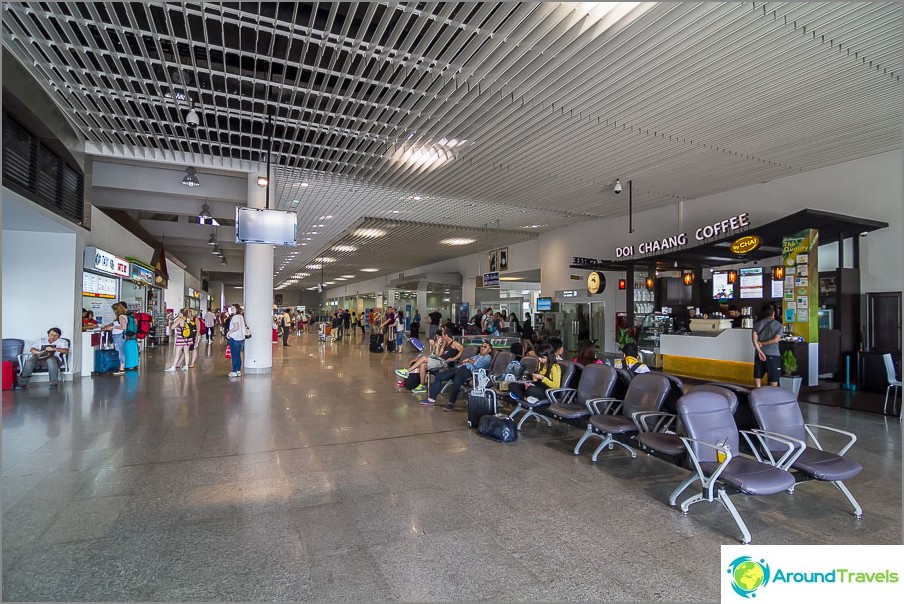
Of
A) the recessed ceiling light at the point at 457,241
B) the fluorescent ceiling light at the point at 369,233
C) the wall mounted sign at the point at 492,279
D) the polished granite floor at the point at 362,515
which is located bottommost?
the polished granite floor at the point at 362,515

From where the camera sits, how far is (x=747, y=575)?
2.30 meters

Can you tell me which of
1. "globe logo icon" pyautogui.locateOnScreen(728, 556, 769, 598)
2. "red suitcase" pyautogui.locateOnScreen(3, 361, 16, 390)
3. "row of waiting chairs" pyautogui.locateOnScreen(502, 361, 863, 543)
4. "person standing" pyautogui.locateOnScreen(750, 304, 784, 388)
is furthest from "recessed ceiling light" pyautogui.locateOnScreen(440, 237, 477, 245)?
"globe logo icon" pyautogui.locateOnScreen(728, 556, 769, 598)

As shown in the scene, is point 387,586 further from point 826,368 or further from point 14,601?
point 826,368

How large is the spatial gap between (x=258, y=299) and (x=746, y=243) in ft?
34.9

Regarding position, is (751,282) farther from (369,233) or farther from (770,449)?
(369,233)

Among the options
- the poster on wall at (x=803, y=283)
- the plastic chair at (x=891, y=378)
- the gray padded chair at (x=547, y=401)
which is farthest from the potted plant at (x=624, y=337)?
the gray padded chair at (x=547, y=401)

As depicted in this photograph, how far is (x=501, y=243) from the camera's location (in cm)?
2058

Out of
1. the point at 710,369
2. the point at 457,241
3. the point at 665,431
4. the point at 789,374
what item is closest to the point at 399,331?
the point at 457,241

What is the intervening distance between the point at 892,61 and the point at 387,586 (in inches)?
311

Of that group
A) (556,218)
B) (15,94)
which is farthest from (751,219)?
(15,94)

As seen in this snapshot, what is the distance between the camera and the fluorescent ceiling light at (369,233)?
1730 cm

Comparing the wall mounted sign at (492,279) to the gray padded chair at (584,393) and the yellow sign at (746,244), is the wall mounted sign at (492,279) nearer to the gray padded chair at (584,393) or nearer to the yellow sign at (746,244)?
the yellow sign at (746,244)
